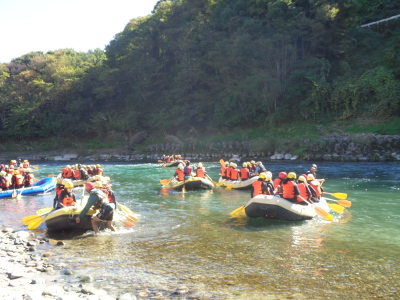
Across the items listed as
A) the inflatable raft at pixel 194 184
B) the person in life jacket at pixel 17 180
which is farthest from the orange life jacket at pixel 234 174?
the person in life jacket at pixel 17 180

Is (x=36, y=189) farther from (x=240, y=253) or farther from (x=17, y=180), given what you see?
(x=240, y=253)

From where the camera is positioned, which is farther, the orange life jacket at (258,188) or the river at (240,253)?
the orange life jacket at (258,188)

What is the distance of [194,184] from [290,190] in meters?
6.61

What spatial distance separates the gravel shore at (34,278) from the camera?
5016mm

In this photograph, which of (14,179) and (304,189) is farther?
(14,179)

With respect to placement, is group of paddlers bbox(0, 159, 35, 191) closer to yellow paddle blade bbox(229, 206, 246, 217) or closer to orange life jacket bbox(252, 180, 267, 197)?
yellow paddle blade bbox(229, 206, 246, 217)

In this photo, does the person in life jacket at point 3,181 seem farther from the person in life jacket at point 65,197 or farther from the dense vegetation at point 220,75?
the dense vegetation at point 220,75

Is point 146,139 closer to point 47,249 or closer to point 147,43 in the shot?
point 147,43

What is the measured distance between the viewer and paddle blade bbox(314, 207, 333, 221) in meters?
9.76

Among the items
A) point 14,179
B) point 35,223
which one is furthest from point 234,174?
point 14,179

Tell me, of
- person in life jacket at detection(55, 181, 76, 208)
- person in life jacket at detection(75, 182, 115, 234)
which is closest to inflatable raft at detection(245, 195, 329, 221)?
person in life jacket at detection(75, 182, 115, 234)

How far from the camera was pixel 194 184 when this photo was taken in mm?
15992

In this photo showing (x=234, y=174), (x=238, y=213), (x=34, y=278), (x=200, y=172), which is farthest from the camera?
(x=234, y=174)

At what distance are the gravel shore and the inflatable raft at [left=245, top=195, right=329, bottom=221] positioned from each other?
5195 millimetres
